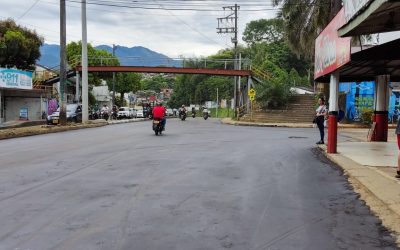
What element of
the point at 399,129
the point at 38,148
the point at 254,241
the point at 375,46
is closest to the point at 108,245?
the point at 254,241

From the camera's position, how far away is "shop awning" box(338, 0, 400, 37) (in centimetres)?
675

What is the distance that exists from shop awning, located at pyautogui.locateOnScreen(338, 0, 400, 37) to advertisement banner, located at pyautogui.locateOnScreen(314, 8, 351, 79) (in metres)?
1.77

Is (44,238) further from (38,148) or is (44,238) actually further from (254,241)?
(38,148)

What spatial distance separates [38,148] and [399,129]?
11.4 meters

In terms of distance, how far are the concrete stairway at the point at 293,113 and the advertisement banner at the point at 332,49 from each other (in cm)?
2349

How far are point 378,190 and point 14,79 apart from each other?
32910 millimetres

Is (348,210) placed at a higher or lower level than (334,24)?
lower

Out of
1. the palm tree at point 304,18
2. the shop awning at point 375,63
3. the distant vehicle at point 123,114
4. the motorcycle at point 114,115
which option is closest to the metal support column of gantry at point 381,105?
the shop awning at point 375,63

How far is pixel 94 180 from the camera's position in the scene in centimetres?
1003

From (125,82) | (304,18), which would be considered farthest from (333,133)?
(125,82)

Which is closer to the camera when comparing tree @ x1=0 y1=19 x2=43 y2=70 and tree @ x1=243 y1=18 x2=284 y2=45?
tree @ x1=0 y1=19 x2=43 y2=70

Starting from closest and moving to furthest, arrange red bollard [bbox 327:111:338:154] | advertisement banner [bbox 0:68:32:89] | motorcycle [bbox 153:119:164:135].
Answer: red bollard [bbox 327:111:338:154] < motorcycle [bbox 153:119:164:135] < advertisement banner [bbox 0:68:32:89]

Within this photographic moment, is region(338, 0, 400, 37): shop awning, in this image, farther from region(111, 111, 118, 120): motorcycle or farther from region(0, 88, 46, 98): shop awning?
region(111, 111, 118, 120): motorcycle

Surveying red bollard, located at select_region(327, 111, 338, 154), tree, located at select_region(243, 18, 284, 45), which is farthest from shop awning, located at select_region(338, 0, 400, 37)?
tree, located at select_region(243, 18, 284, 45)
